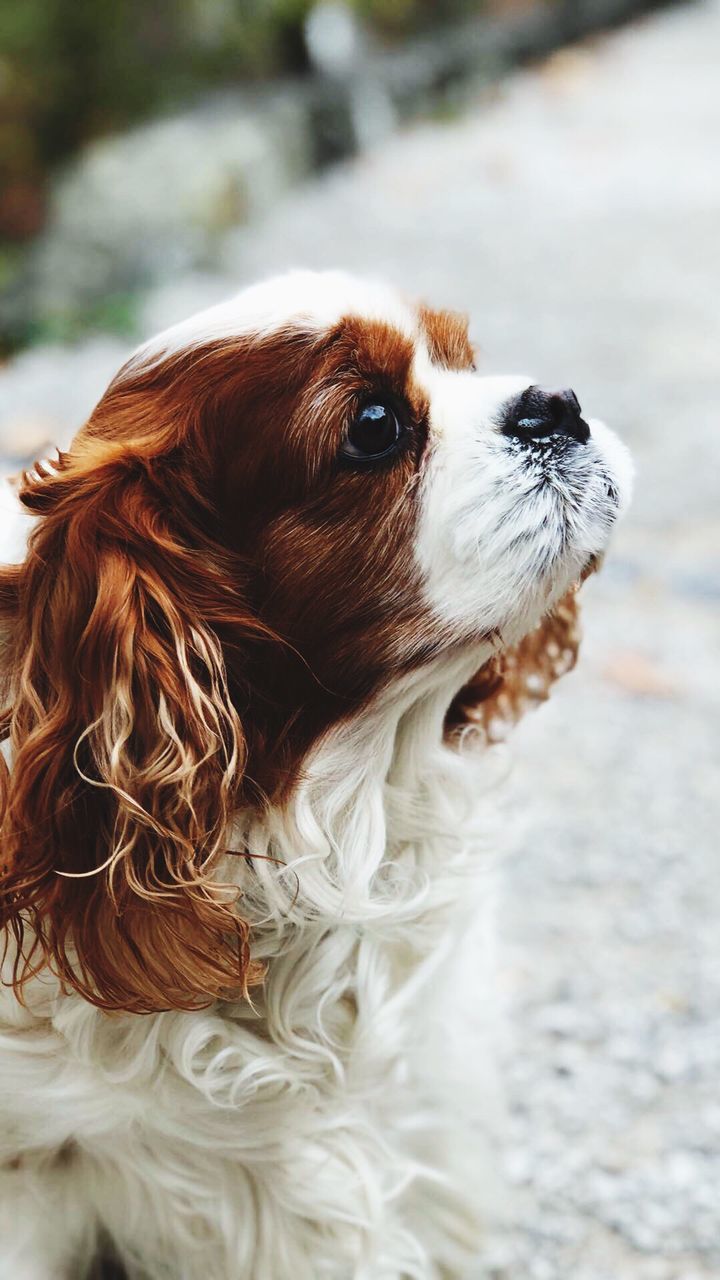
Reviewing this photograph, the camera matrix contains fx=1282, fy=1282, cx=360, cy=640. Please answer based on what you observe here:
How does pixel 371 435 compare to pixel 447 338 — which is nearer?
pixel 371 435

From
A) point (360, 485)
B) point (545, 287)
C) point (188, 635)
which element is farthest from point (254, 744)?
point (545, 287)

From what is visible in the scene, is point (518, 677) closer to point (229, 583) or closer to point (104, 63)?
point (229, 583)

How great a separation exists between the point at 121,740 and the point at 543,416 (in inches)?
27.8

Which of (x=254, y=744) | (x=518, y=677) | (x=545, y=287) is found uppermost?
(x=254, y=744)

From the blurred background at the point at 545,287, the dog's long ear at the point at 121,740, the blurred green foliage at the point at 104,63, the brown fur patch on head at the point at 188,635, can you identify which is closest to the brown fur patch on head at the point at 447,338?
the brown fur patch on head at the point at 188,635

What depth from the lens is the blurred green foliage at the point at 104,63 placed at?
6.56 m

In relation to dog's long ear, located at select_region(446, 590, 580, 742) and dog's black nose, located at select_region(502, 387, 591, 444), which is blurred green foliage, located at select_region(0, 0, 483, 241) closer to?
dog's long ear, located at select_region(446, 590, 580, 742)

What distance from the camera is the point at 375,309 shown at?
1.70 metres

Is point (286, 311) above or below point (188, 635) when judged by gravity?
above

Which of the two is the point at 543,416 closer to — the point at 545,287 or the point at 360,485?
the point at 360,485

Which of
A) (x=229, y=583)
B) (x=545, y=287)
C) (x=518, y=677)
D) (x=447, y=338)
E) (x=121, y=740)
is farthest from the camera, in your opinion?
(x=545, y=287)

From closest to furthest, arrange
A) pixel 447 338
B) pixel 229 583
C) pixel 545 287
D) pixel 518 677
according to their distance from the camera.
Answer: pixel 229 583 → pixel 447 338 → pixel 518 677 → pixel 545 287

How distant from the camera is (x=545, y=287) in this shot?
6.64 m

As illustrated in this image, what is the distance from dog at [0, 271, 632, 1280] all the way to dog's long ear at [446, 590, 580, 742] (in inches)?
4.1
